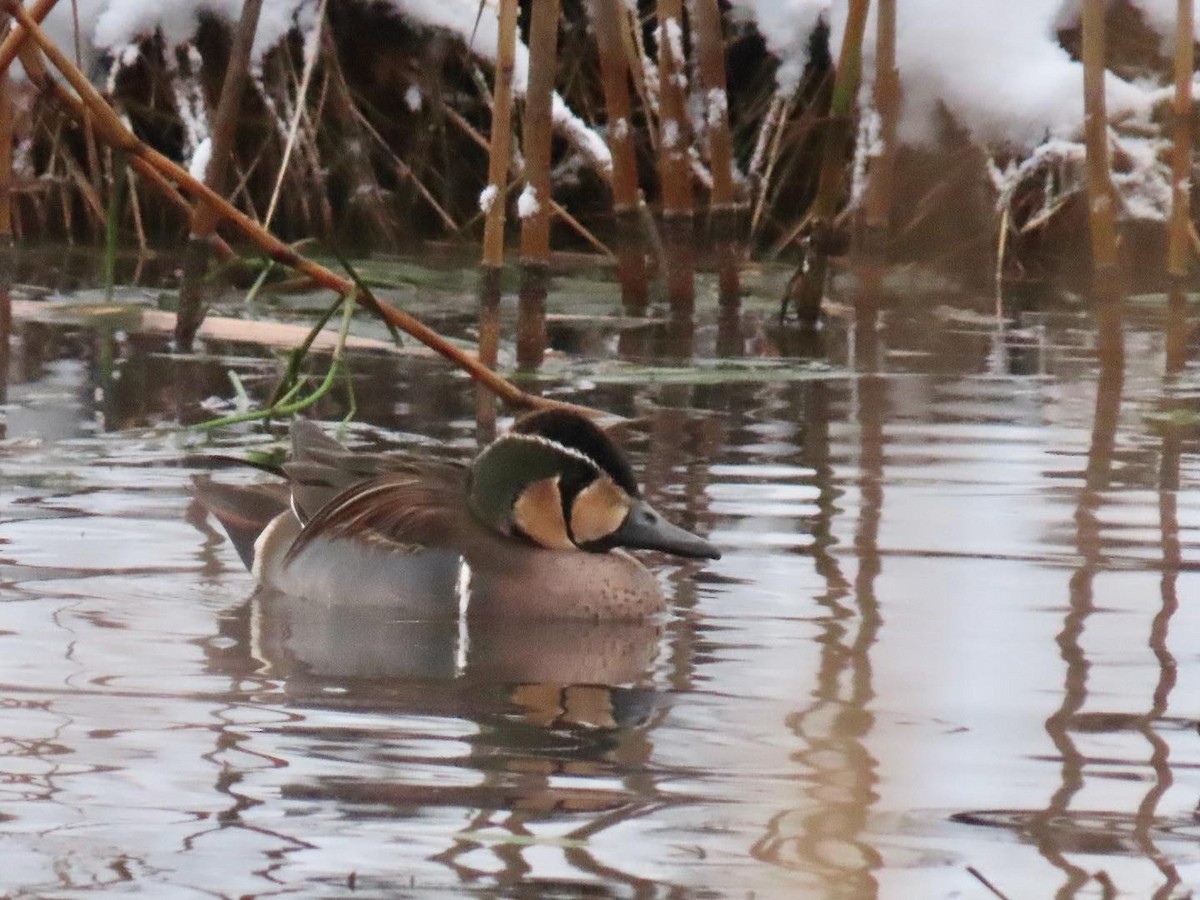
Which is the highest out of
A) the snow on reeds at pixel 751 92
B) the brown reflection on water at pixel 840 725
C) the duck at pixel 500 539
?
the snow on reeds at pixel 751 92

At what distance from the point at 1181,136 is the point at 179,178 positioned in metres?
4.55

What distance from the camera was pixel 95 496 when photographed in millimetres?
4797

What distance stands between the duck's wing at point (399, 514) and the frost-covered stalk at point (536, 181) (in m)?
2.56

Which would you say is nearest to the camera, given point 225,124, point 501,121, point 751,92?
point 225,124

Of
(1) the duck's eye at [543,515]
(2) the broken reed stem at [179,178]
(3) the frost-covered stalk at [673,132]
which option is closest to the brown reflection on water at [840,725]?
(1) the duck's eye at [543,515]

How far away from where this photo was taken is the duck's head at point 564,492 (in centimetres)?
404

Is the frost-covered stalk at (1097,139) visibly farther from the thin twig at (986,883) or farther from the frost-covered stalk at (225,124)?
the thin twig at (986,883)

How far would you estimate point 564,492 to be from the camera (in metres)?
4.05

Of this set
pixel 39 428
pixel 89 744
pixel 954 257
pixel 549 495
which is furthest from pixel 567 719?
pixel 954 257

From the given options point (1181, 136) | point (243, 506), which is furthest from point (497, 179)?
point (1181, 136)

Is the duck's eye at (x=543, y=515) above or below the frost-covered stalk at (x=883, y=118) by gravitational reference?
below

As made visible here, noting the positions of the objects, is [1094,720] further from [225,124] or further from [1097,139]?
[1097,139]

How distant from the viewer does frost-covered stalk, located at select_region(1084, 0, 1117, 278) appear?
25.3ft

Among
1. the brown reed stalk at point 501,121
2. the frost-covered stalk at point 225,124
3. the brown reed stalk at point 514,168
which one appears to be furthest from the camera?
the brown reed stalk at point 514,168
